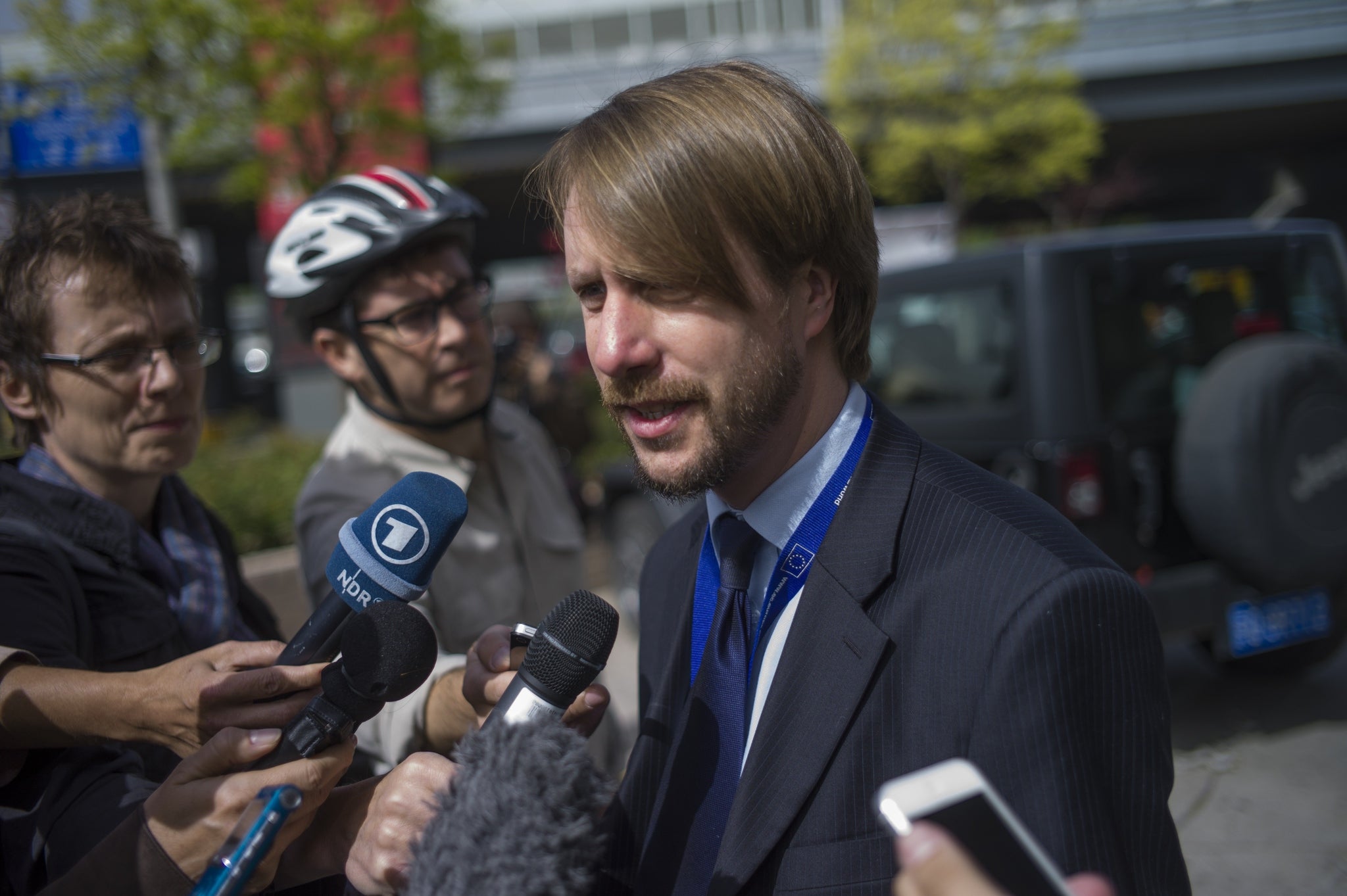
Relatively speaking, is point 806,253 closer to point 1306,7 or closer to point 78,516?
point 78,516

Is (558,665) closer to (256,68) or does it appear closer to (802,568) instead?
(802,568)

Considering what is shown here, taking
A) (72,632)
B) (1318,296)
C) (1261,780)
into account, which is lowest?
(1261,780)

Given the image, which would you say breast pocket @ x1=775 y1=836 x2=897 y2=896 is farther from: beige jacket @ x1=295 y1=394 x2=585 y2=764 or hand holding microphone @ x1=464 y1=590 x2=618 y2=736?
beige jacket @ x1=295 y1=394 x2=585 y2=764

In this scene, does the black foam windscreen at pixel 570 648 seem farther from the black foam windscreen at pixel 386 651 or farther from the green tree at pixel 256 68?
the green tree at pixel 256 68

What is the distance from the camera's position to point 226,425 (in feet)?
45.9

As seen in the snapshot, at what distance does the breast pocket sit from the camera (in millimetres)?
1302

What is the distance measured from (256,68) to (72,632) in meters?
7.67

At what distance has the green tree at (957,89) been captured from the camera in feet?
61.2

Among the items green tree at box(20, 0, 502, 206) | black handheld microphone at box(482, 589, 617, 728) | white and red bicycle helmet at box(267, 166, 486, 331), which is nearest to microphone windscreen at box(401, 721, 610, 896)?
black handheld microphone at box(482, 589, 617, 728)

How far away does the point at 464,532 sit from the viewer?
2484mm

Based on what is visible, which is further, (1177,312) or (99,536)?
(1177,312)

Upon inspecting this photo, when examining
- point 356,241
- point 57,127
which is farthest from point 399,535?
point 57,127

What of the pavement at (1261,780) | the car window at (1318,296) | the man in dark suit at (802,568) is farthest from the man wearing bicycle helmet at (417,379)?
the car window at (1318,296)

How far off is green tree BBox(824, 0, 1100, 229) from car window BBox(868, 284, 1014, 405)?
13682 mm
